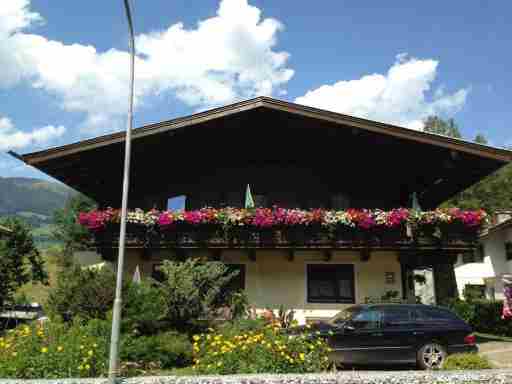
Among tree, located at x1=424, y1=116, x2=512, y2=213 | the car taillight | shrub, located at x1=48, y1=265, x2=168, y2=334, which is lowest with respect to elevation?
the car taillight

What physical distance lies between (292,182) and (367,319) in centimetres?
778

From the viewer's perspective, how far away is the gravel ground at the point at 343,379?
7449mm

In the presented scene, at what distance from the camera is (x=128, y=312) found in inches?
424

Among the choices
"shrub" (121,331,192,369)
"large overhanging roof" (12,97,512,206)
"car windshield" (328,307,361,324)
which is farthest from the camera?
"large overhanging roof" (12,97,512,206)

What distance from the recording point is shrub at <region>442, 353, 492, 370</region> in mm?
8594

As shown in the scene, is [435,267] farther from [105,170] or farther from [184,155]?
[105,170]

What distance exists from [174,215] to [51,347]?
6.82 m

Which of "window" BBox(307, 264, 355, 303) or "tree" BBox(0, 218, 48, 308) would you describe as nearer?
"window" BBox(307, 264, 355, 303)

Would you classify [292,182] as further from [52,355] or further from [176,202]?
[52,355]

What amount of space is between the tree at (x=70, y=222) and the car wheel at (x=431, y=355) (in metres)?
35.2

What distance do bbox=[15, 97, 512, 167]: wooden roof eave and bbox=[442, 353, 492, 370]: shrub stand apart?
8.10 meters

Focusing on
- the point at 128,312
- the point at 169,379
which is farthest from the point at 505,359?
the point at 128,312

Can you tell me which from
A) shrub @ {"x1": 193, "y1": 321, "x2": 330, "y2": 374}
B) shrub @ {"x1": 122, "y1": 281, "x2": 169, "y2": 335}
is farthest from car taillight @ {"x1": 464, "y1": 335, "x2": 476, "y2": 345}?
shrub @ {"x1": 122, "y1": 281, "x2": 169, "y2": 335}

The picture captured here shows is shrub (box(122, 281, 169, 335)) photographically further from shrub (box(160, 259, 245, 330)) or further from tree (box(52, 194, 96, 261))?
tree (box(52, 194, 96, 261))
